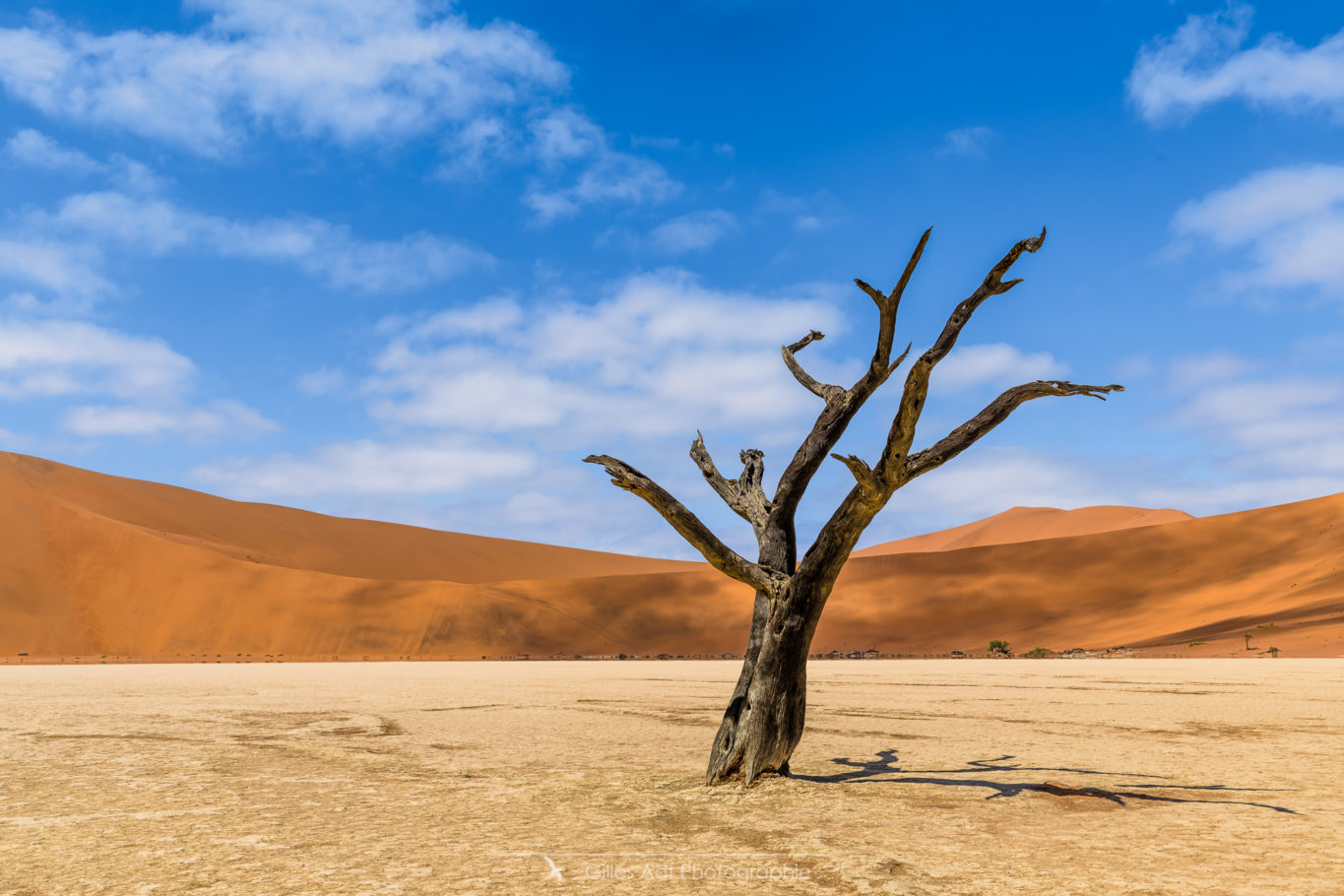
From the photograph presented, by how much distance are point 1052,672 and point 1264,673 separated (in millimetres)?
5433

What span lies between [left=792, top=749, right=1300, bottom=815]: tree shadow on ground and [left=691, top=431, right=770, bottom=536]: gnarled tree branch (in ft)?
6.95

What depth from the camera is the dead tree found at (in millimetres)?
6246

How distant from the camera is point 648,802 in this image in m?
6.50

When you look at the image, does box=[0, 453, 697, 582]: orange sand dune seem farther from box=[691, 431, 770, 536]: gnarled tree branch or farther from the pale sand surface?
Answer: box=[691, 431, 770, 536]: gnarled tree branch

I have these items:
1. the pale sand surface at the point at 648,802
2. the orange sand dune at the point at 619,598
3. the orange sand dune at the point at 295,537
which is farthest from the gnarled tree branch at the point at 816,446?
the orange sand dune at the point at 295,537

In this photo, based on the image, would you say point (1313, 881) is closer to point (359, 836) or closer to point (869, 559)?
point (359, 836)

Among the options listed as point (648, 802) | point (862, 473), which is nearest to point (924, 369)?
point (862, 473)

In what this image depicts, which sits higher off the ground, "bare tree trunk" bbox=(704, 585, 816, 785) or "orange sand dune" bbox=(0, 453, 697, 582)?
"orange sand dune" bbox=(0, 453, 697, 582)

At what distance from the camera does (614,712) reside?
13.9 metres

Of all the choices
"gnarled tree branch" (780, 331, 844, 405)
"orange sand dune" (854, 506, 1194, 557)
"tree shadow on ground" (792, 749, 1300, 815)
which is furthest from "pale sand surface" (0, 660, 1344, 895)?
"orange sand dune" (854, 506, 1194, 557)

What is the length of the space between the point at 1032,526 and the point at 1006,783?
388 feet

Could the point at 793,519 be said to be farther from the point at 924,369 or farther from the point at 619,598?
the point at 619,598

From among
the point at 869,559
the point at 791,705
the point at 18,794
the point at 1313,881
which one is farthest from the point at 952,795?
the point at 869,559

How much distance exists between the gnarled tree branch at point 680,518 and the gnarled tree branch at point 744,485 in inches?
32.4
